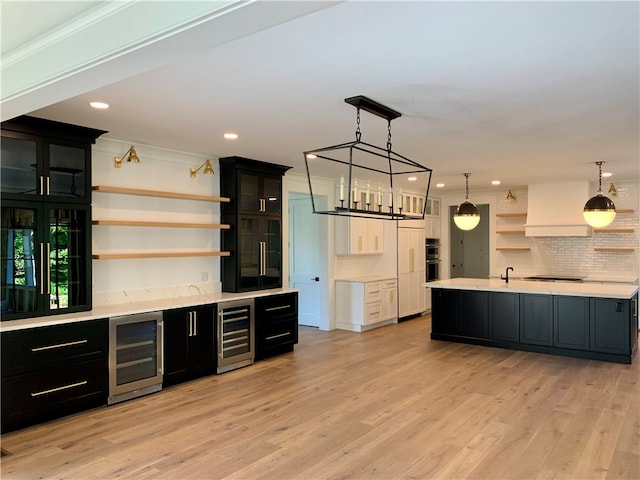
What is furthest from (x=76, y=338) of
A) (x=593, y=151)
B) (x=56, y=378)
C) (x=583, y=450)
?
(x=593, y=151)

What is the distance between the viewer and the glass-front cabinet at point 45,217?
394cm

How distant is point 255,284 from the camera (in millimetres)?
6227

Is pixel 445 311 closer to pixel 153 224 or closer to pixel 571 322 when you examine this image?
pixel 571 322

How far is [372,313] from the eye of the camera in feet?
26.4

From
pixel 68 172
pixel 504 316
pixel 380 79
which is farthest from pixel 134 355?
pixel 504 316

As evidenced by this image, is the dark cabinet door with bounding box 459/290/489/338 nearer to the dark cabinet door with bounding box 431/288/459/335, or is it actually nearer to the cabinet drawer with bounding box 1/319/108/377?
the dark cabinet door with bounding box 431/288/459/335

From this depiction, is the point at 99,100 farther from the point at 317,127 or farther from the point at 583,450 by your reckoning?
the point at 583,450

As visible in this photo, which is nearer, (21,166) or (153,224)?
(21,166)

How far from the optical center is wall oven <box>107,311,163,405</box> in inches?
172

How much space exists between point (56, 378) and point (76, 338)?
0.34 m

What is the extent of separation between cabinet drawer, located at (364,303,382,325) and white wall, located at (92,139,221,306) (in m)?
2.78

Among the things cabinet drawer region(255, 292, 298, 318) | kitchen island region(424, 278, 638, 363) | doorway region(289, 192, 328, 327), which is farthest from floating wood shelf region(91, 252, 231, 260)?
kitchen island region(424, 278, 638, 363)

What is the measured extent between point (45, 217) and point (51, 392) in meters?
1.45

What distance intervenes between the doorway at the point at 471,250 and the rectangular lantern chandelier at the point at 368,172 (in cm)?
198
